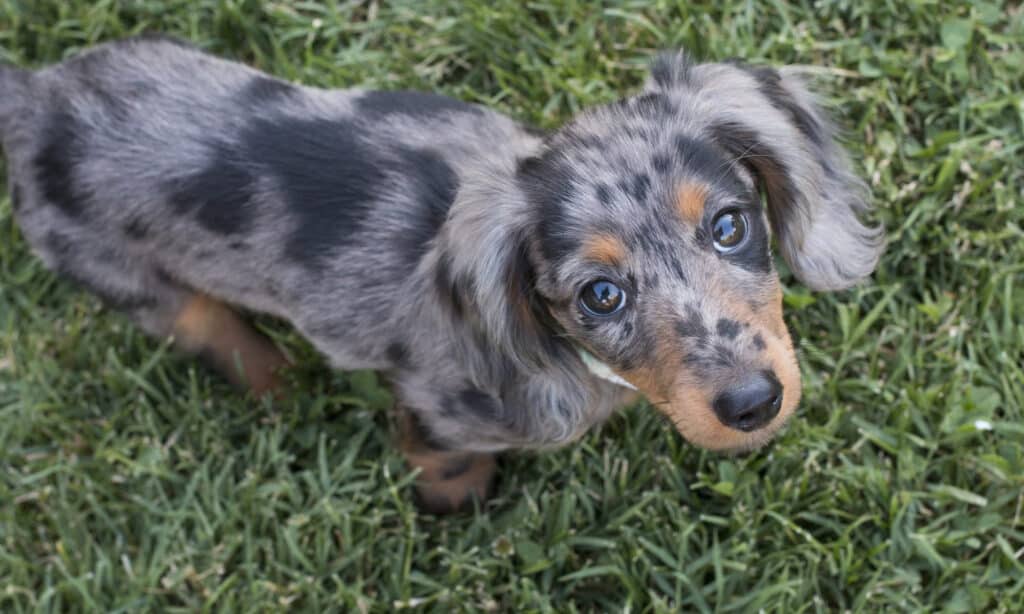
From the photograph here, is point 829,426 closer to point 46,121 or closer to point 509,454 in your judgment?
point 509,454

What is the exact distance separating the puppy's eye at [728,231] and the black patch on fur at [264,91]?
5.12 ft

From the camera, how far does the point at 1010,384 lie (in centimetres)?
414

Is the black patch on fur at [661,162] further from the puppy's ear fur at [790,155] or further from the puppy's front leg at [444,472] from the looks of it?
the puppy's front leg at [444,472]

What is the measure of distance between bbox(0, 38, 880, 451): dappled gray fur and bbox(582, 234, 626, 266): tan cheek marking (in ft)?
0.06

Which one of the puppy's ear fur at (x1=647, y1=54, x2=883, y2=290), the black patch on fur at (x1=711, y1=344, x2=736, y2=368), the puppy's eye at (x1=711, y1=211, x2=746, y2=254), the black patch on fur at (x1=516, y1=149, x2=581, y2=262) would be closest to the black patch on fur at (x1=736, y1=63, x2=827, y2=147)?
the puppy's ear fur at (x1=647, y1=54, x2=883, y2=290)

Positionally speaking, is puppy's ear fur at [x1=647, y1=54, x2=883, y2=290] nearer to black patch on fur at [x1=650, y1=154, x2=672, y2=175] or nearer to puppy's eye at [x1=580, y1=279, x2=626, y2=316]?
black patch on fur at [x1=650, y1=154, x2=672, y2=175]

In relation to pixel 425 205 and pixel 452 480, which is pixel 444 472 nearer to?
pixel 452 480

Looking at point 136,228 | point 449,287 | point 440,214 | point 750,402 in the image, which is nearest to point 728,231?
point 750,402

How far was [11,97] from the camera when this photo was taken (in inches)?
152

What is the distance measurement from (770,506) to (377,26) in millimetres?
2685

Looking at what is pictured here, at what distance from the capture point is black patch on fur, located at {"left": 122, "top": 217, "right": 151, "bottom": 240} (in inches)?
147

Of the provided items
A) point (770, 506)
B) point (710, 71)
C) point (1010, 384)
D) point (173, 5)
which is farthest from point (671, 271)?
point (173, 5)

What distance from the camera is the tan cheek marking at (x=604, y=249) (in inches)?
114

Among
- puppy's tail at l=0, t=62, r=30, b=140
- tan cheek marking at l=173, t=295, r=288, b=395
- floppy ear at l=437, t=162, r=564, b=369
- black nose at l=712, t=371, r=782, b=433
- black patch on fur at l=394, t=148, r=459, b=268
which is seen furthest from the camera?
tan cheek marking at l=173, t=295, r=288, b=395
